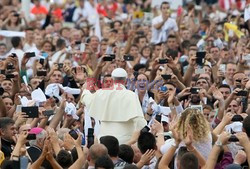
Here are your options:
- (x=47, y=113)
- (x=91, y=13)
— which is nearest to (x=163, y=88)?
(x=47, y=113)

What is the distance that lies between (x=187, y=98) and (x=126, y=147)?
403 centimetres

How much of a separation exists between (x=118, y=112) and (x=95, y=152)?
2.86m

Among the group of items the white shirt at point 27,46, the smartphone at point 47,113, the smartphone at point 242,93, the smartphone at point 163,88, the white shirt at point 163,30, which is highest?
the white shirt at point 163,30

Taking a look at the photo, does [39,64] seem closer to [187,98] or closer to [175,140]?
[187,98]

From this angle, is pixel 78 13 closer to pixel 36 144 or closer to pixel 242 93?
pixel 242 93

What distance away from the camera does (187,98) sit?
1761 centimetres

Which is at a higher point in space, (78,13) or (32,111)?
(78,13)

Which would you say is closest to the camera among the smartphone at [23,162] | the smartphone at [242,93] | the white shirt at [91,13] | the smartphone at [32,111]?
the smartphone at [23,162]

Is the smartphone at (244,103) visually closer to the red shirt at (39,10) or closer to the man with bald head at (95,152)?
the man with bald head at (95,152)

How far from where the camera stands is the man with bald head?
A: 1282 centimetres

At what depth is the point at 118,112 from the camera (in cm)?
1569

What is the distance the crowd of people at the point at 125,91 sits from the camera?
43.7 feet

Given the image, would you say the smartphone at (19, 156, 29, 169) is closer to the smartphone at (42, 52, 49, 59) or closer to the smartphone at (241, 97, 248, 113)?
the smartphone at (241, 97, 248, 113)

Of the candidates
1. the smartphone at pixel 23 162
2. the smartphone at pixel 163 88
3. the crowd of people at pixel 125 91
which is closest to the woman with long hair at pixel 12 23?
the crowd of people at pixel 125 91
